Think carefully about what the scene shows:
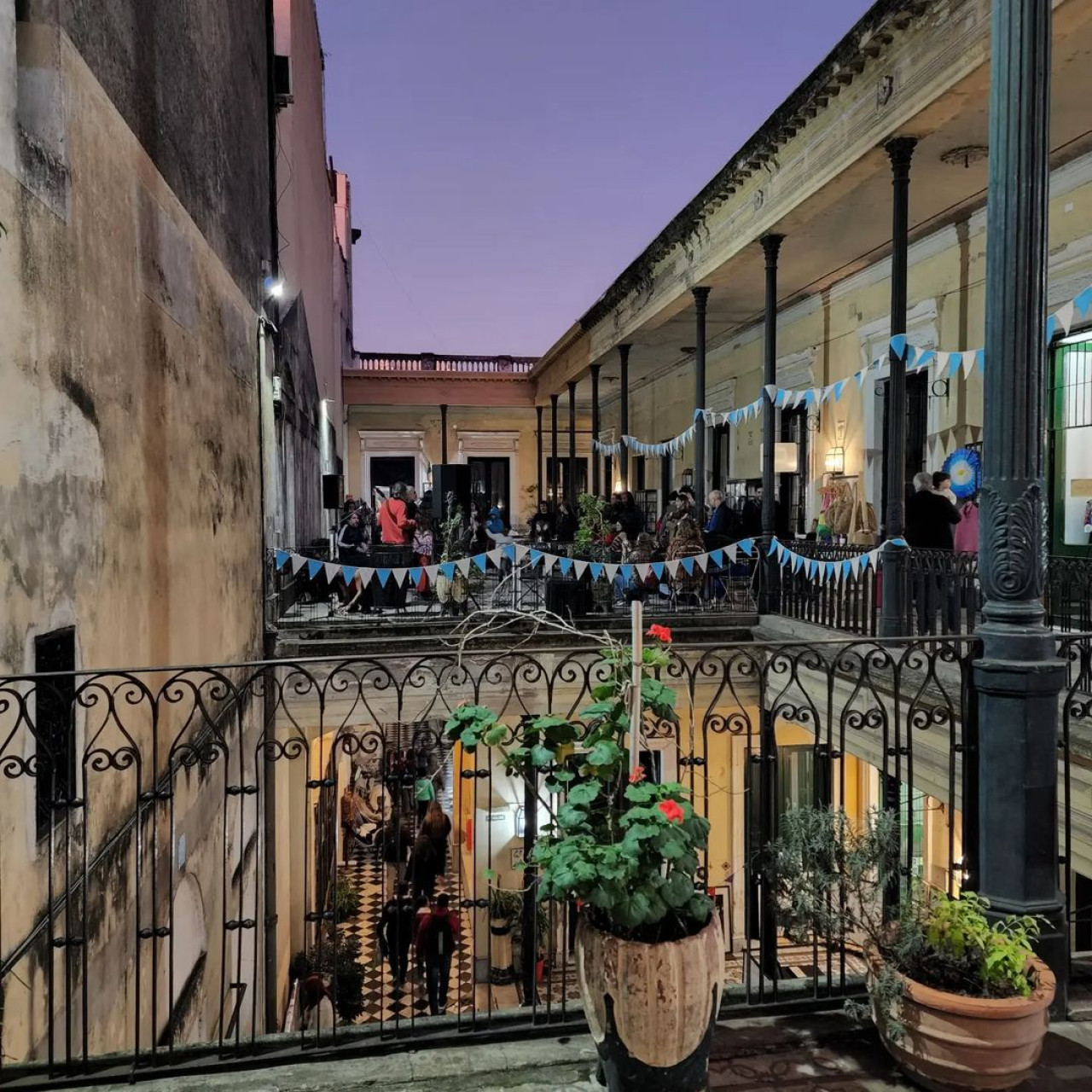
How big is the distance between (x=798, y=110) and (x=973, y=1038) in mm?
8214

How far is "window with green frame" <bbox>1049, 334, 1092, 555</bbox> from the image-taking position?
8609 mm

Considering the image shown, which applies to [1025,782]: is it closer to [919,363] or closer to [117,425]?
[117,425]

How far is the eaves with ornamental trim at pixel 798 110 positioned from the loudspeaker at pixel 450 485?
435cm

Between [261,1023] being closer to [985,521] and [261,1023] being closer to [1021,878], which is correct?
[1021,878]

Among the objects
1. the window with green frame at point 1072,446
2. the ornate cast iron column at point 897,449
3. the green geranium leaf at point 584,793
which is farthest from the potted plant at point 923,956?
the window with green frame at point 1072,446

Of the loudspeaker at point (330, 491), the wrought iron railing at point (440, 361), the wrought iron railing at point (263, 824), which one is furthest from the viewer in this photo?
the wrought iron railing at point (440, 361)

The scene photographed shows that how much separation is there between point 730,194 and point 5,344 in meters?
9.07

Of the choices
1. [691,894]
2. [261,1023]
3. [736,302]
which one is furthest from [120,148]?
[736,302]

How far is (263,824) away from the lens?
9750 mm

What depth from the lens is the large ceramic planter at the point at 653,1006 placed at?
253 cm

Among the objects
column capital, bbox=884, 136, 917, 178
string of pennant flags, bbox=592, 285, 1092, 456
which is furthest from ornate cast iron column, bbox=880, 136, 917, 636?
string of pennant flags, bbox=592, 285, 1092, 456

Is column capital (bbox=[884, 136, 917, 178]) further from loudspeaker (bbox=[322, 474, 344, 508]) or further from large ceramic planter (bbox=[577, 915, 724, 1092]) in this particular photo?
loudspeaker (bbox=[322, 474, 344, 508])

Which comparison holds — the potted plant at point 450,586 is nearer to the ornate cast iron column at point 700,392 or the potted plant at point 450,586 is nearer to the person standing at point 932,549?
the ornate cast iron column at point 700,392

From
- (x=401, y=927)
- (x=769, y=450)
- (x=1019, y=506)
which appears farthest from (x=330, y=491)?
(x=1019, y=506)
